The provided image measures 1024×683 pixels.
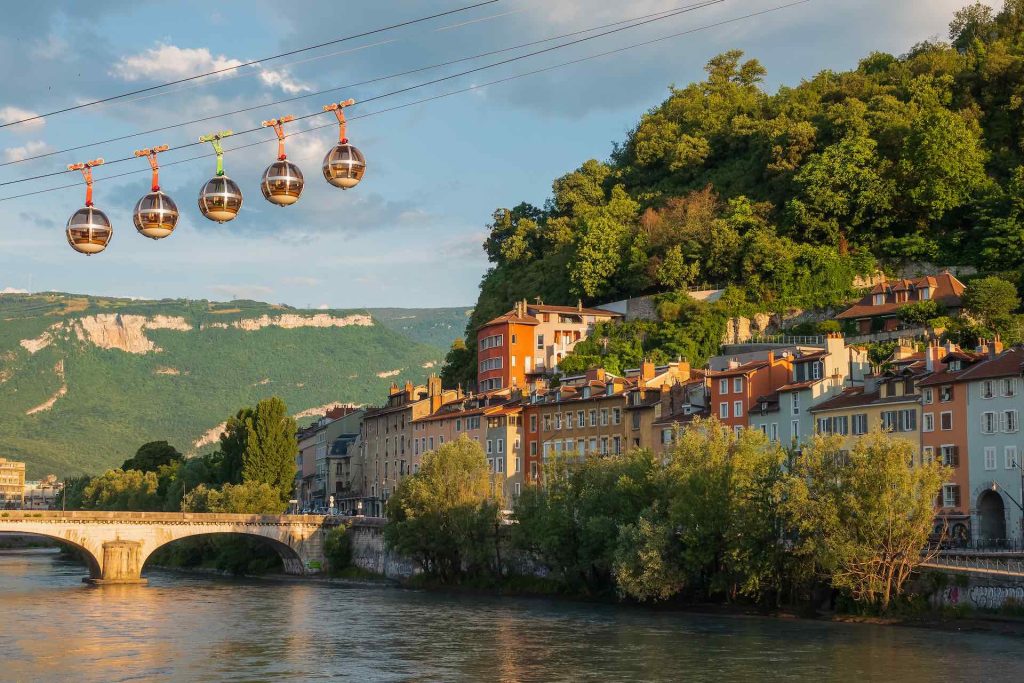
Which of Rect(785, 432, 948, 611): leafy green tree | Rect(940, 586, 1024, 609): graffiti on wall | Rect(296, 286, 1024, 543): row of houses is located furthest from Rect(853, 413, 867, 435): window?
Rect(940, 586, 1024, 609): graffiti on wall

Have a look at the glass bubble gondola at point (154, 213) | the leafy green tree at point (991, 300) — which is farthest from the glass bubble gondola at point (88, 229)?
the leafy green tree at point (991, 300)

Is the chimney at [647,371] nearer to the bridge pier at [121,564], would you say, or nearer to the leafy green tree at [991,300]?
the leafy green tree at [991,300]

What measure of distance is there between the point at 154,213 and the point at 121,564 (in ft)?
224

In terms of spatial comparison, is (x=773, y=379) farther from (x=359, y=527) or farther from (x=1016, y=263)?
(x=359, y=527)

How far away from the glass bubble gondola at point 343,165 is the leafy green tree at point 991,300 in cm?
6641

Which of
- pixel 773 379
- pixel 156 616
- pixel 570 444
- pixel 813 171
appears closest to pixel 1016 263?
pixel 813 171

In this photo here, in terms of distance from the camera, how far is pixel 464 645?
173 ft

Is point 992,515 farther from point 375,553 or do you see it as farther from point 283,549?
point 283,549

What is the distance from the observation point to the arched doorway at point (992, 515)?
63.2m

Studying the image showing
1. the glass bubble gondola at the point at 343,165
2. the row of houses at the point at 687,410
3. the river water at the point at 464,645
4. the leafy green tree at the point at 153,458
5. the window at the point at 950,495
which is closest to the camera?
the glass bubble gondola at the point at 343,165

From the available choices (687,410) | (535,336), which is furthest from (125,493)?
(687,410)

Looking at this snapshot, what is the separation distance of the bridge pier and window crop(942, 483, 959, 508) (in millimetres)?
49777

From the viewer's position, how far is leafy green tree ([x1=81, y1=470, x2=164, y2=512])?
419 feet

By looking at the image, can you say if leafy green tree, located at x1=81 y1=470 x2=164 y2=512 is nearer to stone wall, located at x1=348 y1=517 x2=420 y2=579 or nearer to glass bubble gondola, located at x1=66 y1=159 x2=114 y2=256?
stone wall, located at x1=348 y1=517 x2=420 y2=579
